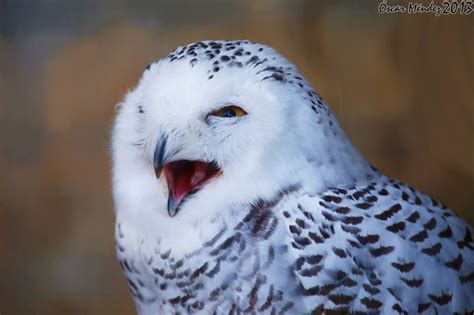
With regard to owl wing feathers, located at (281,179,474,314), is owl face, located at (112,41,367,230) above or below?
above

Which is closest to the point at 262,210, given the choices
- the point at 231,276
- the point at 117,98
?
the point at 231,276

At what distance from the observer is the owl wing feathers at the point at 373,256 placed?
1.03 m

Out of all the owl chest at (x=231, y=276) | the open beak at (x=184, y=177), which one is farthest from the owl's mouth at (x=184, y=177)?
the owl chest at (x=231, y=276)

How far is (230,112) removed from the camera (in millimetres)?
1104

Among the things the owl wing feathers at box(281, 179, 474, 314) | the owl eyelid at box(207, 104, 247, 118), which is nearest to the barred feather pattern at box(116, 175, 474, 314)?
the owl wing feathers at box(281, 179, 474, 314)

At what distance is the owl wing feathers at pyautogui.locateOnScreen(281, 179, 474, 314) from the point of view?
3.38ft

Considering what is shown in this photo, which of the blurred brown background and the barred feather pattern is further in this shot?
the blurred brown background

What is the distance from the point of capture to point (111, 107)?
1274 mm

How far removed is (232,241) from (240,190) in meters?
0.09

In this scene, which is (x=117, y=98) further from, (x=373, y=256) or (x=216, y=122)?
(x=373, y=256)

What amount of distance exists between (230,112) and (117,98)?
0.94 ft

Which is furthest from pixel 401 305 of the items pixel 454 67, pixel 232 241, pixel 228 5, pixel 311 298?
pixel 228 5

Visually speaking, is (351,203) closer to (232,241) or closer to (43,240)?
(232,241)

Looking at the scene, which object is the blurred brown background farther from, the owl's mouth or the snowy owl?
the owl's mouth
